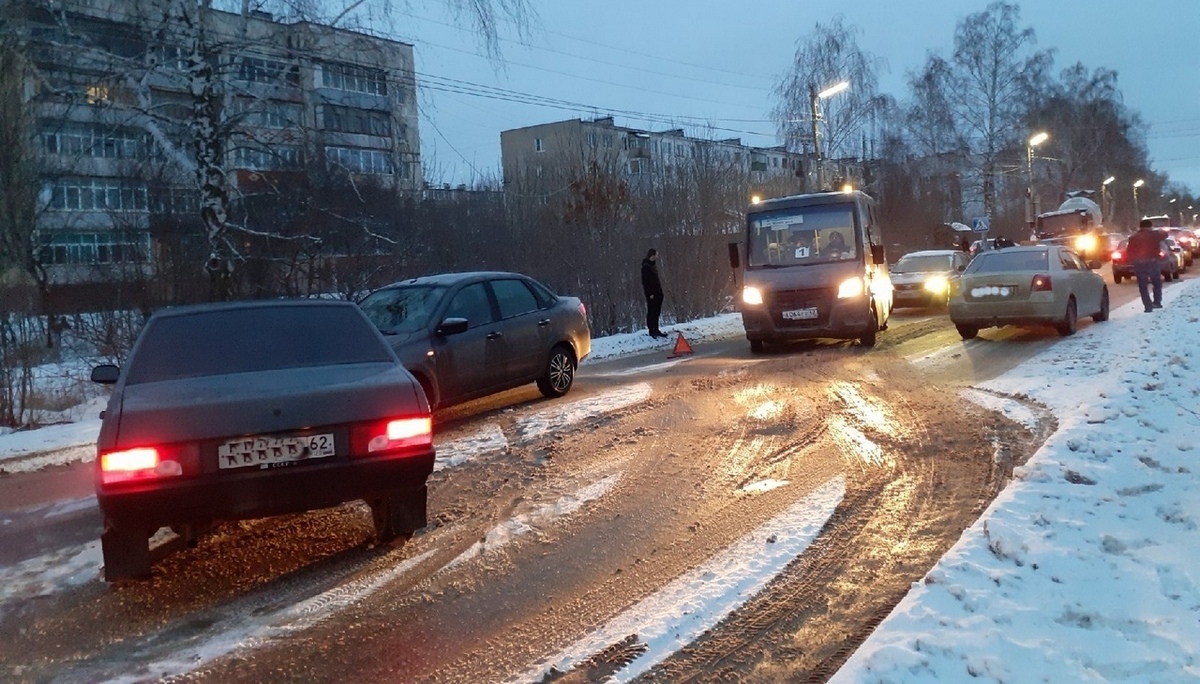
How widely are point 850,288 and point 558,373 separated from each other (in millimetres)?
5681

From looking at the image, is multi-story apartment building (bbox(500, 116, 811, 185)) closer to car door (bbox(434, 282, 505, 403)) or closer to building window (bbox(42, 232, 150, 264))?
building window (bbox(42, 232, 150, 264))

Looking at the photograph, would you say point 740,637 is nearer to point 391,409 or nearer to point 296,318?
point 391,409

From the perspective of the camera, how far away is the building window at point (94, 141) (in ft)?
49.6

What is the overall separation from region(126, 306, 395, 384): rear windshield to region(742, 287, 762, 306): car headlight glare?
33.4 ft

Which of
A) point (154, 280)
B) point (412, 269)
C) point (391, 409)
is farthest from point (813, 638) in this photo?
point (412, 269)

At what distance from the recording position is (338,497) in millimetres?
4945

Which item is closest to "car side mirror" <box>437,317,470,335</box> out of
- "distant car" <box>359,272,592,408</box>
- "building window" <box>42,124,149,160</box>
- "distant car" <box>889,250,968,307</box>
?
"distant car" <box>359,272,592,408</box>

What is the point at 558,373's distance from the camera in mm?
11703

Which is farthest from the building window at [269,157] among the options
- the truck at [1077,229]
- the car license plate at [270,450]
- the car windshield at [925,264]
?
the truck at [1077,229]

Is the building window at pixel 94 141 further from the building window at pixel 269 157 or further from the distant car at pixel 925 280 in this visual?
the distant car at pixel 925 280

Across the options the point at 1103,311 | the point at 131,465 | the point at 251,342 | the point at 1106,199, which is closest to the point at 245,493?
the point at 131,465

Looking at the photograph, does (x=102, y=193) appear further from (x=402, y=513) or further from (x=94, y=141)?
(x=402, y=513)

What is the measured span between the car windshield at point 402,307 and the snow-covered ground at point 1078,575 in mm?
5992

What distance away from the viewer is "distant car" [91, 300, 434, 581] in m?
4.63
